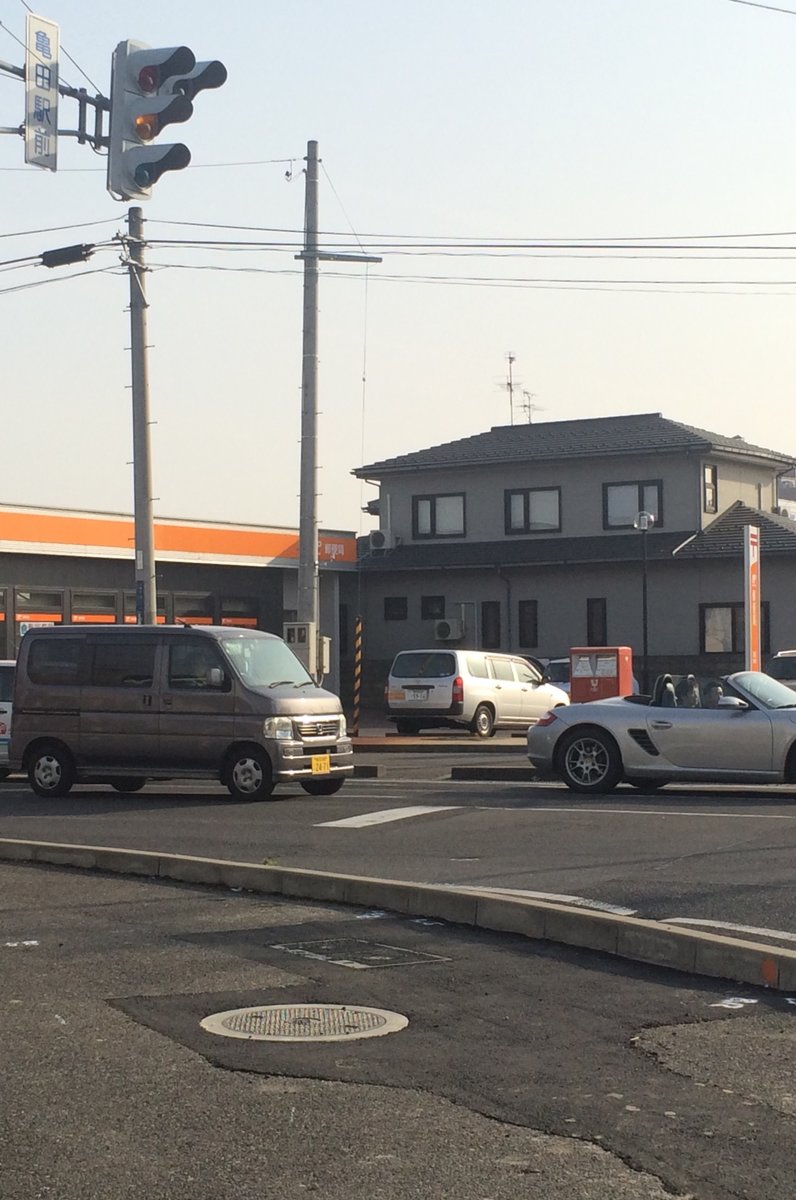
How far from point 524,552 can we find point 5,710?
25.7m

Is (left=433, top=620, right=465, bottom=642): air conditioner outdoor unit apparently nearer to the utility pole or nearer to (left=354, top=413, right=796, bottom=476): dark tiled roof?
(left=354, top=413, right=796, bottom=476): dark tiled roof

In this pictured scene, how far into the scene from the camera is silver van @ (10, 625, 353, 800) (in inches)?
727

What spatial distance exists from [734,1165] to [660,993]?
272 centimetres

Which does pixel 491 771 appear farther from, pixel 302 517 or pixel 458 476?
pixel 458 476

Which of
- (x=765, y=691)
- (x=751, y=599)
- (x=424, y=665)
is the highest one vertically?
(x=751, y=599)

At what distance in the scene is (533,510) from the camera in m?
47.8

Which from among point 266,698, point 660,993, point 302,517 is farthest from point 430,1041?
point 302,517

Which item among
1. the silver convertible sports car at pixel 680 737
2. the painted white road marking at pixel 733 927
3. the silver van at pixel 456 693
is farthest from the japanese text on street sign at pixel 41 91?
the silver van at pixel 456 693

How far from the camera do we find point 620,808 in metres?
16.5

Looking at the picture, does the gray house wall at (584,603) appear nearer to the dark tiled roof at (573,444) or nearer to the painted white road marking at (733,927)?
the dark tiled roof at (573,444)

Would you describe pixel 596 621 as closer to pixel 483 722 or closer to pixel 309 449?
pixel 483 722

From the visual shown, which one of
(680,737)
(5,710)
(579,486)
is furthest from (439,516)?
(680,737)

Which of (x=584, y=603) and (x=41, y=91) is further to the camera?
(x=584, y=603)

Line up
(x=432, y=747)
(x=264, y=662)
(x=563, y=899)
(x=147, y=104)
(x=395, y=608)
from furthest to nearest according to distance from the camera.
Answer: (x=395, y=608) < (x=432, y=747) < (x=264, y=662) < (x=147, y=104) < (x=563, y=899)
